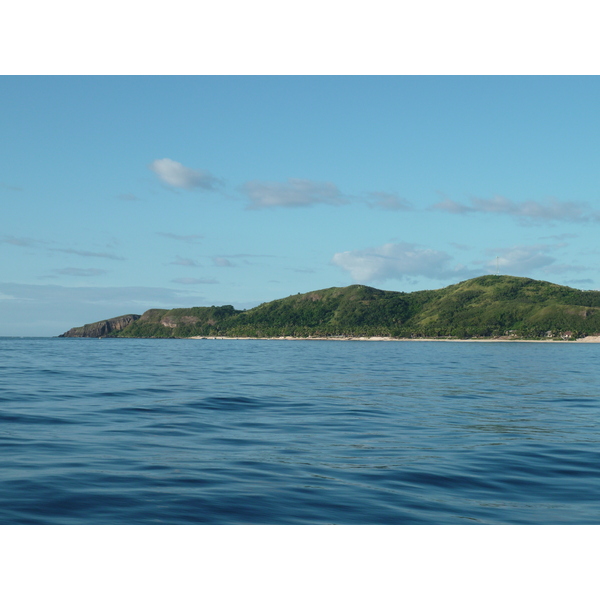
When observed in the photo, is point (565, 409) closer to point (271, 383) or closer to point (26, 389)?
Answer: point (271, 383)

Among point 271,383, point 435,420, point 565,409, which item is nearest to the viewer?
point 435,420

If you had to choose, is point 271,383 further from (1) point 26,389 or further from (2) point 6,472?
(2) point 6,472

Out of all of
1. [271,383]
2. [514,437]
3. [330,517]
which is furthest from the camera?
[271,383]

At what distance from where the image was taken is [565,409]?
87.5 ft

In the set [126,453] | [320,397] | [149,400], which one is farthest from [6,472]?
[320,397]

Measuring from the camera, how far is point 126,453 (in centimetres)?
1533

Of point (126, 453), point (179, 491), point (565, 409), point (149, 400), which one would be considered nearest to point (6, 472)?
point (126, 453)

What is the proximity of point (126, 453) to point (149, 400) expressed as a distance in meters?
12.2

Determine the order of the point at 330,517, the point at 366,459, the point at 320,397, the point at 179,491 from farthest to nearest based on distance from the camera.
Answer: the point at 320,397, the point at 366,459, the point at 179,491, the point at 330,517

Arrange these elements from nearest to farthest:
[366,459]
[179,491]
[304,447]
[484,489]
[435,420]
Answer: [179,491] < [484,489] < [366,459] < [304,447] < [435,420]

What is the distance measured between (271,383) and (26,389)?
47.9 feet

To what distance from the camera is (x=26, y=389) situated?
1206 inches

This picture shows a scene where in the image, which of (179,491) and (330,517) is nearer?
(330,517)

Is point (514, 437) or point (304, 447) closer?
point (304, 447)
